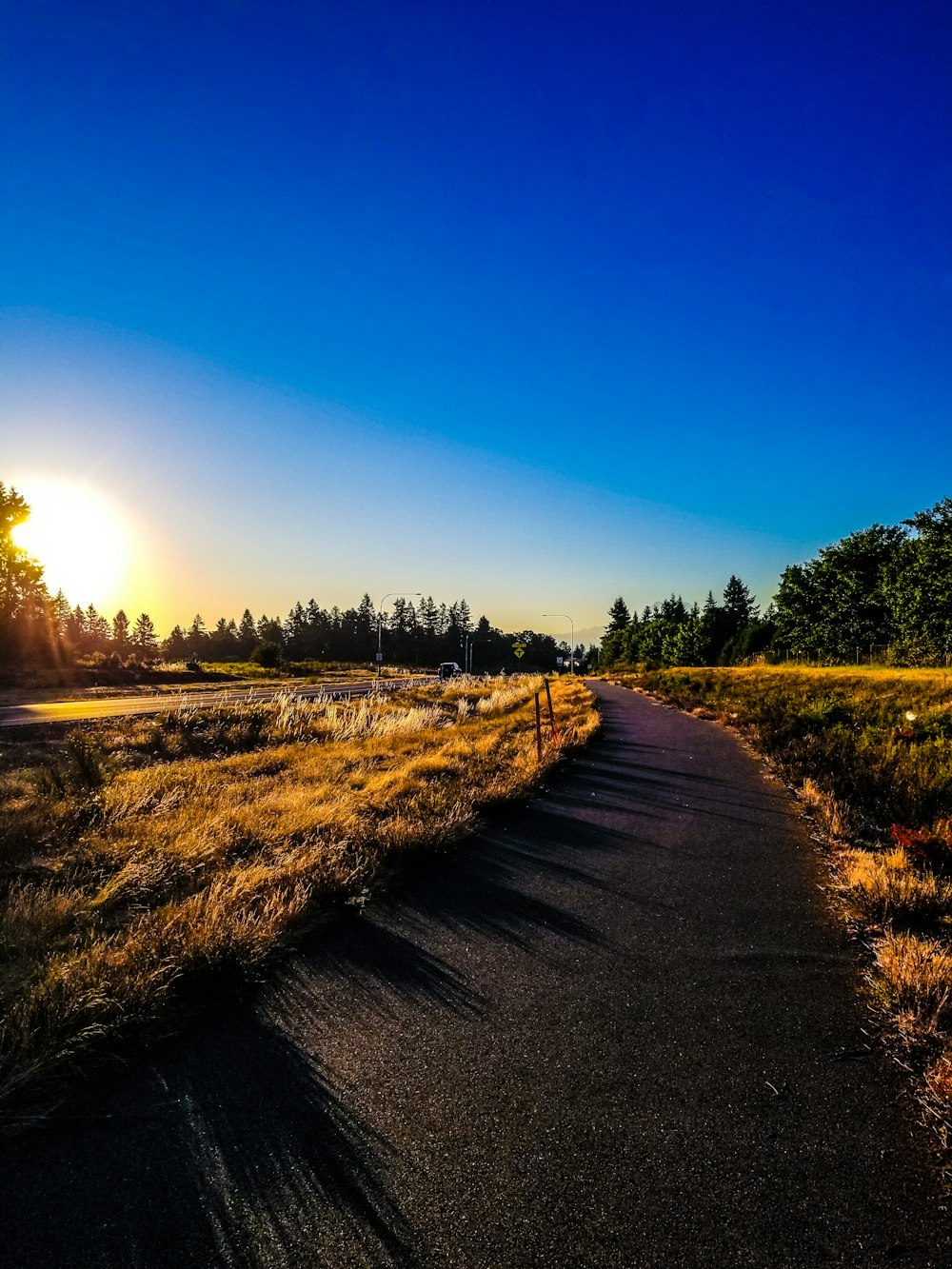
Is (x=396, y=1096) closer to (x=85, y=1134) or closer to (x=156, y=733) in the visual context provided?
(x=85, y=1134)

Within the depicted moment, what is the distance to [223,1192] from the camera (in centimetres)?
229

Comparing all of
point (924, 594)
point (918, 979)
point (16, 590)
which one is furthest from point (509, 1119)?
point (16, 590)

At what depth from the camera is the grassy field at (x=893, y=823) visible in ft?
11.0

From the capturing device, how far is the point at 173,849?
601 cm

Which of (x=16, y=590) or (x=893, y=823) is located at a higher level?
(x=16, y=590)

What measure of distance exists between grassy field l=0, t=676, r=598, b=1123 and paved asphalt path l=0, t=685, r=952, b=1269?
0.44 metres

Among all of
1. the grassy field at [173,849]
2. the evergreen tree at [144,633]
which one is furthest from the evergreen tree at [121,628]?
the grassy field at [173,849]

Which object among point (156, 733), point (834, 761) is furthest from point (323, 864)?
point (156, 733)

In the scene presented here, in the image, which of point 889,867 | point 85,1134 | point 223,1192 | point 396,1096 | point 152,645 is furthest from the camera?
point 152,645

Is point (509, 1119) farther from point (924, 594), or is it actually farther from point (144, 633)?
point (144, 633)

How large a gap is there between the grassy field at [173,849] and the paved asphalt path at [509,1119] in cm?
44

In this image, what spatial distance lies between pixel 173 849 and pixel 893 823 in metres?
8.49

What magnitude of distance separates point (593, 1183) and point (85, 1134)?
230 cm

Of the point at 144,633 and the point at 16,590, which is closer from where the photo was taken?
the point at 16,590
